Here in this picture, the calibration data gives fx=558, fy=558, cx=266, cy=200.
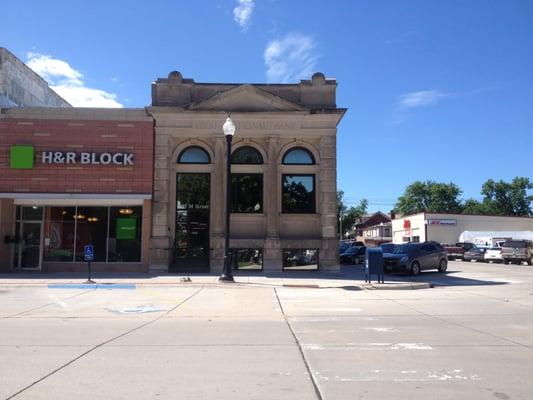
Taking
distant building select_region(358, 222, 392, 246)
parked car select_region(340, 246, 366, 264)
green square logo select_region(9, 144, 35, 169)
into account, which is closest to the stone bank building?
green square logo select_region(9, 144, 35, 169)

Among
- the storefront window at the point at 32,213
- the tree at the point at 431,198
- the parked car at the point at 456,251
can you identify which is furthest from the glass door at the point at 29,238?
the tree at the point at 431,198

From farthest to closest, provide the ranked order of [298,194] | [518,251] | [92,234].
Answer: [518,251], [298,194], [92,234]

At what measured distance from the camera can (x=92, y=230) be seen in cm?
2483

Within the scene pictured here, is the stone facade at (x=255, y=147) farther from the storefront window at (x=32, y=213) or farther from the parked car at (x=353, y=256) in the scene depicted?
the parked car at (x=353, y=256)

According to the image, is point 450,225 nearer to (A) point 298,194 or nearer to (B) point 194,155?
(A) point 298,194

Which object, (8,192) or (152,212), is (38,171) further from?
(152,212)

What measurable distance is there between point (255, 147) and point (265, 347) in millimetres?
18048

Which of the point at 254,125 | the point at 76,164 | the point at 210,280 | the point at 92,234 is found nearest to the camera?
the point at 210,280

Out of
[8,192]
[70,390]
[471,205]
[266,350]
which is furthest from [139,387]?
[471,205]

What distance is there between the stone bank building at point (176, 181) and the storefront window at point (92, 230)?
0.04m

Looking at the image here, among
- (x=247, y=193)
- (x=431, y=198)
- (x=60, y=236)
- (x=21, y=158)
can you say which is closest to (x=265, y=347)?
(x=247, y=193)

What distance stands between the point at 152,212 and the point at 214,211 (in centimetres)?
274

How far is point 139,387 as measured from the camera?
19.8 feet

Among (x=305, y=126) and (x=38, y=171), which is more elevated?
(x=305, y=126)
